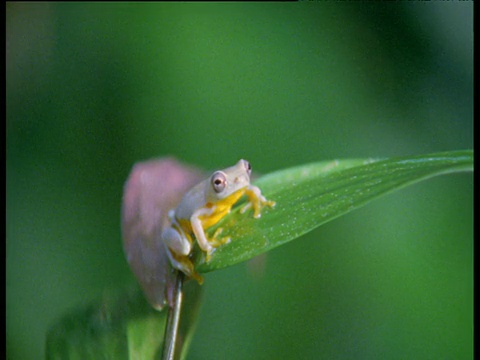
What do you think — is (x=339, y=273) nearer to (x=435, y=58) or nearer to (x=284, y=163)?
(x=284, y=163)

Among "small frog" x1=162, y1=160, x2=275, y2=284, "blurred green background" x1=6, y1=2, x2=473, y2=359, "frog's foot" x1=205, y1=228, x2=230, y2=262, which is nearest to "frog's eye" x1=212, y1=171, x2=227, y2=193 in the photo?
"small frog" x1=162, y1=160, x2=275, y2=284

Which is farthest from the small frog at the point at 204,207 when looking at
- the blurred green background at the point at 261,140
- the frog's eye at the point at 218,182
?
the blurred green background at the point at 261,140

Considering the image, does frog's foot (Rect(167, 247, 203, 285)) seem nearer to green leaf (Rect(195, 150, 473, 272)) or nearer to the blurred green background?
green leaf (Rect(195, 150, 473, 272))

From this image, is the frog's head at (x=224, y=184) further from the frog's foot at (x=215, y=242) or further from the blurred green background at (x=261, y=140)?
the blurred green background at (x=261, y=140)

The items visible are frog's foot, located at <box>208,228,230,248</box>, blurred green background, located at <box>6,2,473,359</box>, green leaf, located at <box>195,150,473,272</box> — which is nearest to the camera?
green leaf, located at <box>195,150,473,272</box>

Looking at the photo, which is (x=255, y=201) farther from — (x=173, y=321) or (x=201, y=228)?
(x=173, y=321)
